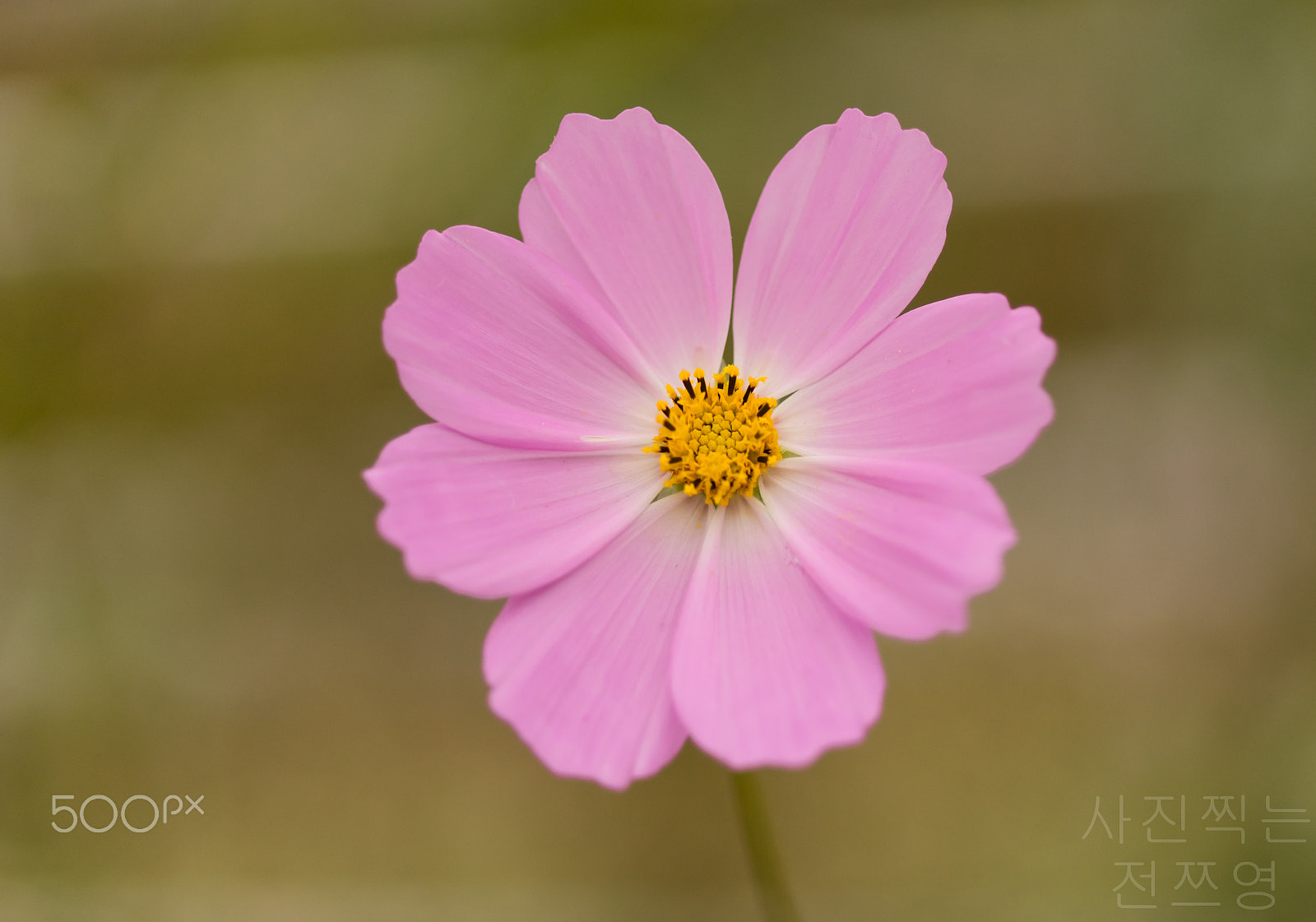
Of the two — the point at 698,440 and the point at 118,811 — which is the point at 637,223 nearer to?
the point at 698,440

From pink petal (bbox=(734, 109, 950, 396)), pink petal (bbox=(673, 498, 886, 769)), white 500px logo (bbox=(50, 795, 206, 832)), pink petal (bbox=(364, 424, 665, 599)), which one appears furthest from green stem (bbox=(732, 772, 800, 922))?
white 500px logo (bbox=(50, 795, 206, 832))

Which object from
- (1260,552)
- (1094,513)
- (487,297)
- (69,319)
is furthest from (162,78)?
(1260,552)

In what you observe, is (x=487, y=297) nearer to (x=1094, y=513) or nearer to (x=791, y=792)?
(x=791, y=792)

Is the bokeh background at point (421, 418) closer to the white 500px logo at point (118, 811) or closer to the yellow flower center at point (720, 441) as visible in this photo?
the white 500px logo at point (118, 811)

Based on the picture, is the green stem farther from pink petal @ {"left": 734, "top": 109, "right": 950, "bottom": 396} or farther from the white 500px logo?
the white 500px logo

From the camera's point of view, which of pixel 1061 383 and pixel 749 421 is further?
pixel 1061 383

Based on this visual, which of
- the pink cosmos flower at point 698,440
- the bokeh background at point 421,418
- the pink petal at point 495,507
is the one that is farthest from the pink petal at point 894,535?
the bokeh background at point 421,418
